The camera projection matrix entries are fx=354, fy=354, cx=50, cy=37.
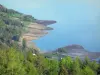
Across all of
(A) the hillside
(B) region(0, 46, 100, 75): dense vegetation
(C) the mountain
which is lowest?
(B) region(0, 46, 100, 75): dense vegetation

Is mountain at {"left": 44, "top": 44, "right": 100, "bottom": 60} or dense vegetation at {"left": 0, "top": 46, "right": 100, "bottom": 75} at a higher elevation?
mountain at {"left": 44, "top": 44, "right": 100, "bottom": 60}

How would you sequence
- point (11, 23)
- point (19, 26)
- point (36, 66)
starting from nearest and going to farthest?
point (36, 66) < point (11, 23) < point (19, 26)

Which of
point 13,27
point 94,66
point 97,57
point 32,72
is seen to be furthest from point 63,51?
point 32,72

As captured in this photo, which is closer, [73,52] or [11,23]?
[73,52]

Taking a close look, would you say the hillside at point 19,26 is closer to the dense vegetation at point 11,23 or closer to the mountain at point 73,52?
the dense vegetation at point 11,23

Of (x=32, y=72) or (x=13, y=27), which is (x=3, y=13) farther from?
(x=32, y=72)

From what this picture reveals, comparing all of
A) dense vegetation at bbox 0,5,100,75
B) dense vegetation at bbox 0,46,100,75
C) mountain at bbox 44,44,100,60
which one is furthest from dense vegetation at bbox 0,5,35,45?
dense vegetation at bbox 0,46,100,75

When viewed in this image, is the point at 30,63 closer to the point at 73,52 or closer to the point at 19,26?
the point at 73,52

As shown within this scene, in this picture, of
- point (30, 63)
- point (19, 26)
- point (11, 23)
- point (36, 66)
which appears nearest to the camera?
point (30, 63)


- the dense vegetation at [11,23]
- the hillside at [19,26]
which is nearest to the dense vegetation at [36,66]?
the dense vegetation at [11,23]

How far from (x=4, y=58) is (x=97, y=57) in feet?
18.3

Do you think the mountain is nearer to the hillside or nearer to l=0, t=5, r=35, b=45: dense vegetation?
the hillside

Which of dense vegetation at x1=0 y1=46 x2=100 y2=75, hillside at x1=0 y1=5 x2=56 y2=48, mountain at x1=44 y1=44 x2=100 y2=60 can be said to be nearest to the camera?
dense vegetation at x1=0 y1=46 x2=100 y2=75

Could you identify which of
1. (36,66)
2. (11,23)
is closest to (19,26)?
(11,23)
